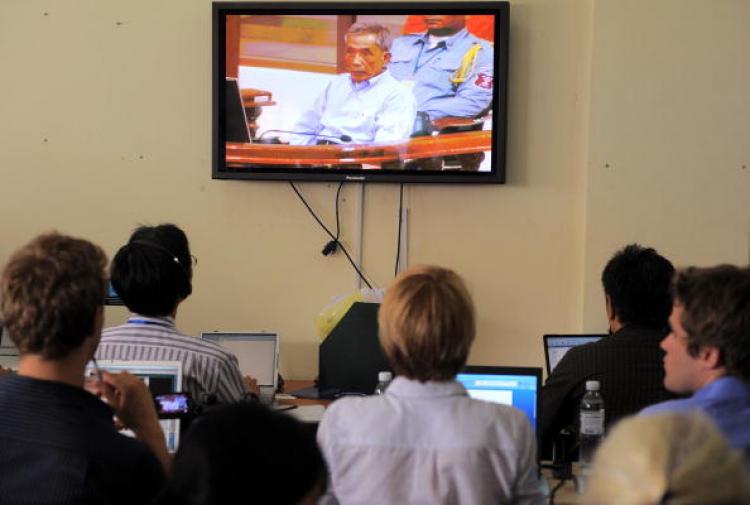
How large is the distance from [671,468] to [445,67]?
3.31 meters

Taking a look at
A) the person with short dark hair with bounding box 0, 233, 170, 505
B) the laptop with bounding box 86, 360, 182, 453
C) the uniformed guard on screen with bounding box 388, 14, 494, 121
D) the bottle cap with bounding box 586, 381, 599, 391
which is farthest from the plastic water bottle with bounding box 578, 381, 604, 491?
the uniformed guard on screen with bounding box 388, 14, 494, 121

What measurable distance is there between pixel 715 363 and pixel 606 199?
87.1 inches

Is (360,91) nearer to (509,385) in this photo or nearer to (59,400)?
(509,385)

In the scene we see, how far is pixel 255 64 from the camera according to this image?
419 centimetres

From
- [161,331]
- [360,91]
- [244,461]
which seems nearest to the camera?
[244,461]

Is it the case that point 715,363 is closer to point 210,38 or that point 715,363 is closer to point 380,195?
point 380,195

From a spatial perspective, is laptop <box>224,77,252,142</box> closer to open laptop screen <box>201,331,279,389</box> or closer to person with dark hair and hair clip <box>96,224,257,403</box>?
open laptop screen <box>201,331,279,389</box>

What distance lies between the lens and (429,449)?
6.07 feet

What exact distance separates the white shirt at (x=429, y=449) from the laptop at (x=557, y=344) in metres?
1.80

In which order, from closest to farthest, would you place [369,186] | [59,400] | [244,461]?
[244,461] < [59,400] < [369,186]

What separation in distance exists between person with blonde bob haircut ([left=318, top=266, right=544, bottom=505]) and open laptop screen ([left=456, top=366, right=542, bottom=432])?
0.68 meters

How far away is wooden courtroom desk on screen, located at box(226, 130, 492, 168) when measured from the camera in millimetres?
4121

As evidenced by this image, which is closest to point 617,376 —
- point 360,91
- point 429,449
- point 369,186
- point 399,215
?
point 429,449

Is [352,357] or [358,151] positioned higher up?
[358,151]
